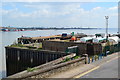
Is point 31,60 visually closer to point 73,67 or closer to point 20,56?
point 20,56

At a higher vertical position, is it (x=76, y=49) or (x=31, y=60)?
(x=76, y=49)

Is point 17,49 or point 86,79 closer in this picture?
point 86,79

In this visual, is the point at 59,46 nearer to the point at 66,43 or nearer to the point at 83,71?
the point at 66,43

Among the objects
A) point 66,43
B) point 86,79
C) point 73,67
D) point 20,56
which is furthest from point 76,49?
point 86,79

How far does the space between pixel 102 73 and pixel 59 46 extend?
25.0 m

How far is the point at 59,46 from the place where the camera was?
40625 millimetres

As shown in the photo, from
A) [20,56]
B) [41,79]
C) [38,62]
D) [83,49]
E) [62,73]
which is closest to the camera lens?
[41,79]

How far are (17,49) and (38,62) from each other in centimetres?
755

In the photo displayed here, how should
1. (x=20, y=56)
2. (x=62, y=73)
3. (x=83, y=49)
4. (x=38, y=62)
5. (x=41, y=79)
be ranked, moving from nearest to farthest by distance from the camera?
(x=41, y=79)
(x=62, y=73)
(x=83, y=49)
(x=38, y=62)
(x=20, y=56)

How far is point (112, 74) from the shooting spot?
51.8 ft

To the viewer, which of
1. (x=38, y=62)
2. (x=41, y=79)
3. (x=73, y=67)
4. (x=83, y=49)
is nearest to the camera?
(x=41, y=79)

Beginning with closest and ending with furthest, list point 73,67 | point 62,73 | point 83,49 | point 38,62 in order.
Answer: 1. point 62,73
2. point 73,67
3. point 83,49
4. point 38,62

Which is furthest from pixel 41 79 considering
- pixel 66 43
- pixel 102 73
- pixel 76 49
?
pixel 66 43

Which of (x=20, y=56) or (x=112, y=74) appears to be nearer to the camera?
(x=112, y=74)
